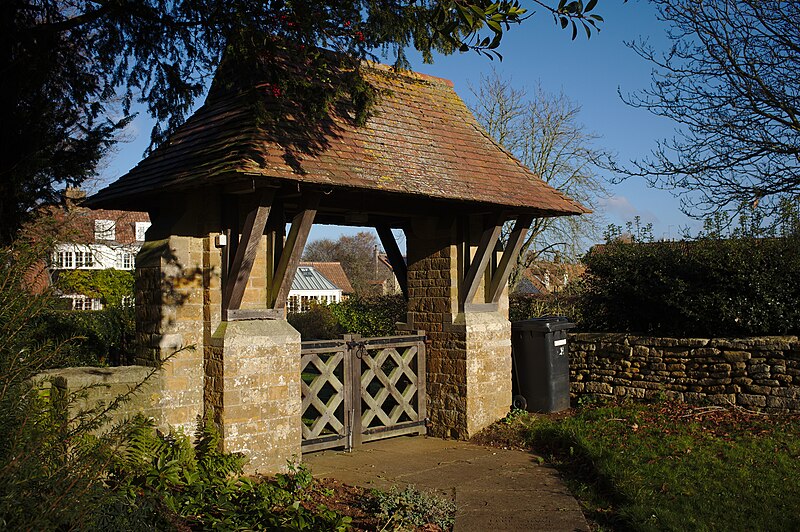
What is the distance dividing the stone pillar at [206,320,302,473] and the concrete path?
0.64 meters

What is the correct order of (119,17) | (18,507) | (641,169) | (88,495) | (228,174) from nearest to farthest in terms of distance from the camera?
(18,507), (88,495), (228,174), (119,17), (641,169)

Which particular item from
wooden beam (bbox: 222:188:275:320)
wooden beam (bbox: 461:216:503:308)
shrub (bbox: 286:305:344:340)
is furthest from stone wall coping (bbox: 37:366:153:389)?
shrub (bbox: 286:305:344:340)

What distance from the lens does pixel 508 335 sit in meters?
9.85

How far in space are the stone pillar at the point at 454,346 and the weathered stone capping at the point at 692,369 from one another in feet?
5.19

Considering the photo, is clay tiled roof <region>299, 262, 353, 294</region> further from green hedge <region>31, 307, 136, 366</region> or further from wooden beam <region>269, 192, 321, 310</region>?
wooden beam <region>269, 192, 321, 310</region>

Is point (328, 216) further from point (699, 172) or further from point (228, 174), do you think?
point (699, 172)

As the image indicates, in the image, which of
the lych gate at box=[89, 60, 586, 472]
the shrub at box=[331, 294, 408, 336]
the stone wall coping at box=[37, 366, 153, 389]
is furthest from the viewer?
the shrub at box=[331, 294, 408, 336]

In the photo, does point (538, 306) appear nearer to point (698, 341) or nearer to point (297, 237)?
point (698, 341)

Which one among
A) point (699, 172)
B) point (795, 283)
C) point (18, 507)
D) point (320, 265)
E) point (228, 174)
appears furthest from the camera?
point (320, 265)

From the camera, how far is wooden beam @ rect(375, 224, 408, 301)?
1006cm

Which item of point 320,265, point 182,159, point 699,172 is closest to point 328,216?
point 182,159

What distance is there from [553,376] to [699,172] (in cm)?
365

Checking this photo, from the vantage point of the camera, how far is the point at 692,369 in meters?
9.63

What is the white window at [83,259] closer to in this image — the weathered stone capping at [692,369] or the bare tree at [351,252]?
the weathered stone capping at [692,369]
